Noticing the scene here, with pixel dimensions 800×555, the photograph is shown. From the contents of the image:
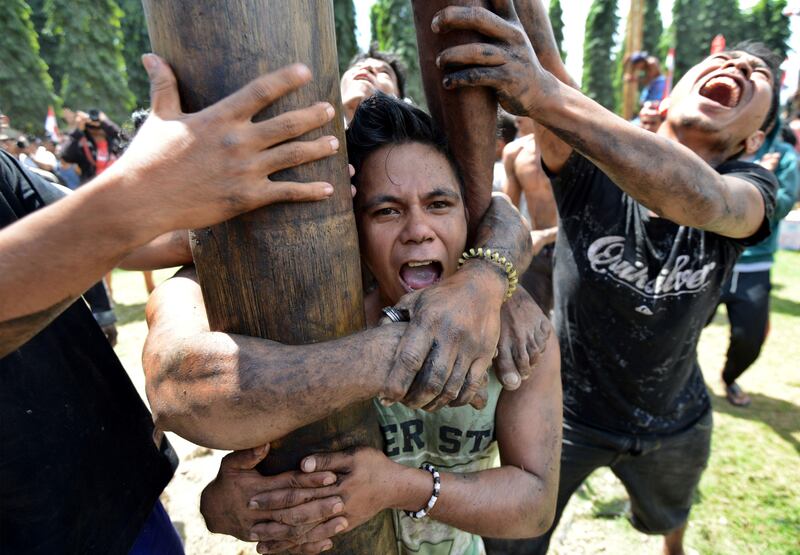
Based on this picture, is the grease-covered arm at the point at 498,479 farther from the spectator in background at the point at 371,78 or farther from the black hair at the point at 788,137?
the black hair at the point at 788,137

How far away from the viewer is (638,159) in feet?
5.04

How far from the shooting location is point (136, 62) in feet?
107

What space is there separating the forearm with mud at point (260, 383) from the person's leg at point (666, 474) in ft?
6.76

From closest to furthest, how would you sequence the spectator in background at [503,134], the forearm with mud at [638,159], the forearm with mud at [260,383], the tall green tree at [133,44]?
the forearm with mud at [260,383]
the forearm with mud at [638,159]
the spectator in background at [503,134]
the tall green tree at [133,44]

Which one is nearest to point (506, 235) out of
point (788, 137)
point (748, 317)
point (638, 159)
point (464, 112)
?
point (464, 112)

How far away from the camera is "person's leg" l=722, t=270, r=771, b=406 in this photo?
4379mm

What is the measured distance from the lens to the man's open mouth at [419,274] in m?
1.57

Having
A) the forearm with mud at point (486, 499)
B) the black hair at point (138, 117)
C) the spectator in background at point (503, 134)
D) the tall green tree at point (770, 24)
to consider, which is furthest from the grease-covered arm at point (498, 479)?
the tall green tree at point (770, 24)

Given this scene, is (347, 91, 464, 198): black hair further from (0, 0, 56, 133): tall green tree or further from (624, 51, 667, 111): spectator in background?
(0, 0, 56, 133): tall green tree

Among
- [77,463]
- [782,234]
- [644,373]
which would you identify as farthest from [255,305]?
[782,234]

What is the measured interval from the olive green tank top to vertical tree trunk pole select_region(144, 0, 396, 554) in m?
0.36

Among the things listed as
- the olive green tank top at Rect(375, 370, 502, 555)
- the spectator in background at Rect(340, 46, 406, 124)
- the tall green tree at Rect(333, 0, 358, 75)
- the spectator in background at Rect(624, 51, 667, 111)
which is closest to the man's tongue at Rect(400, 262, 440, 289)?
the olive green tank top at Rect(375, 370, 502, 555)

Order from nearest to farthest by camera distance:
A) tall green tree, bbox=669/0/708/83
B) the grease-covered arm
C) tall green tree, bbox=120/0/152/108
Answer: the grease-covered arm < tall green tree, bbox=120/0/152/108 < tall green tree, bbox=669/0/708/83

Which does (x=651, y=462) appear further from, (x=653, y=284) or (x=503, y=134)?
(x=503, y=134)
